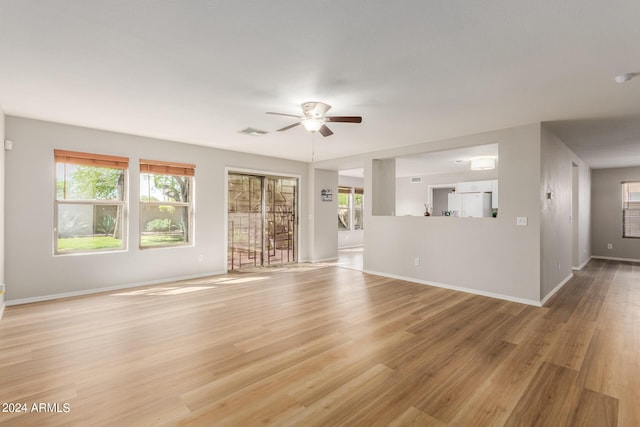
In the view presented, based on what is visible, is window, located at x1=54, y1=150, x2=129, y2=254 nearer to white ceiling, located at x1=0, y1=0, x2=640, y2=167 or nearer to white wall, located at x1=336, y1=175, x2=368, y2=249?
white ceiling, located at x1=0, y1=0, x2=640, y2=167

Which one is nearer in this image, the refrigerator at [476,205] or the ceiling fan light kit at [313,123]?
the ceiling fan light kit at [313,123]

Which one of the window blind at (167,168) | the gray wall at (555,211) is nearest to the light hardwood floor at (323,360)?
the gray wall at (555,211)

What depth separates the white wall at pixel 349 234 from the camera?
10469mm

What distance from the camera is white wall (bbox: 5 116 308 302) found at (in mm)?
4160

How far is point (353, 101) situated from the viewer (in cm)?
346

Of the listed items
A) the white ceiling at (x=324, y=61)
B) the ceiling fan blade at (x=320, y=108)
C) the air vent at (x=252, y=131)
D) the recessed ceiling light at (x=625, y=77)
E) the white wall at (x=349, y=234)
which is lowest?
the white wall at (x=349, y=234)

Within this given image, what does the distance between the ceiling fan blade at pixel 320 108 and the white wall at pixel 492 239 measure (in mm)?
2654

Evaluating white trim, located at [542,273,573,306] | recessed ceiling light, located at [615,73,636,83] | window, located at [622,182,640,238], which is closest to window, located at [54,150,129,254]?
recessed ceiling light, located at [615,73,636,83]

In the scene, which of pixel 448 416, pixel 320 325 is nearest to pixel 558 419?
pixel 448 416

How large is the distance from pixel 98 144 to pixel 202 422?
4665 mm

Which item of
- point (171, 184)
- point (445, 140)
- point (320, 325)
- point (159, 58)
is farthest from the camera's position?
point (171, 184)

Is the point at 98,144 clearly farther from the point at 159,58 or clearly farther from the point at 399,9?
the point at 399,9

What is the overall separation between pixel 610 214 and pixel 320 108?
9.10m

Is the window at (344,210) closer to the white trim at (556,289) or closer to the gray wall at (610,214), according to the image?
the white trim at (556,289)
